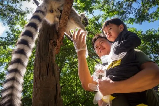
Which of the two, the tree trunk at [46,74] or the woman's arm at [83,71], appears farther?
the tree trunk at [46,74]

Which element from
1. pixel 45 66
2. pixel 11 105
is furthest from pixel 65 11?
pixel 11 105

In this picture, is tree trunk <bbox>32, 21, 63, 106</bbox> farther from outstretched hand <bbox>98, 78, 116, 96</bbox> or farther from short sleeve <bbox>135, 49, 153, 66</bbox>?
short sleeve <bbox>135, 49, 153, 66</bbox>

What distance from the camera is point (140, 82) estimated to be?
1.22m

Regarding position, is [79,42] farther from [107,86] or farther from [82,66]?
[107,86]

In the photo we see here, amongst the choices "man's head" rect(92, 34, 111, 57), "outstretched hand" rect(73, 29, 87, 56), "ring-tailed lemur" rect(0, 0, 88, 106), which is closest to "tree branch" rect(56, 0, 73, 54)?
"ring-tailed lemur" rect(0, 0, 88, 106)

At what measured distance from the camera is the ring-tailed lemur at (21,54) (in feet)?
7.20

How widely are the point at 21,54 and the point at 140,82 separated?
238 centimetres

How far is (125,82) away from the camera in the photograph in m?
1.27

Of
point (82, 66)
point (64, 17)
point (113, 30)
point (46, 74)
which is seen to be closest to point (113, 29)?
point (113, 30)

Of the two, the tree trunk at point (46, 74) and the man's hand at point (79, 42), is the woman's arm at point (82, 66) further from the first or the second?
the tree trunk at point (46, 74)

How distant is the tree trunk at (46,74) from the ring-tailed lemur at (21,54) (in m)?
0.69

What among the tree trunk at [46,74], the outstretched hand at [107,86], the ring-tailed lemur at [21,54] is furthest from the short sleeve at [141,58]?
the tree trunk at [46,74]

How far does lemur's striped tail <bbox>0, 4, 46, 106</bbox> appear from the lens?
215cm

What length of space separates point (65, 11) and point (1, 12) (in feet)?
17.0
